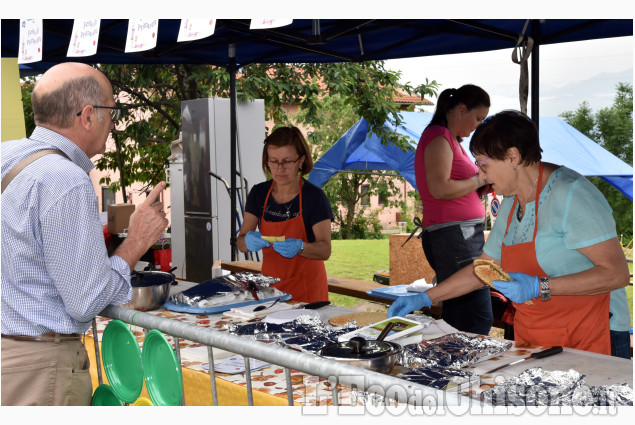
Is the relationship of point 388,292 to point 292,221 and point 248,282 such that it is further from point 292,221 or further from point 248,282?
point 248,282

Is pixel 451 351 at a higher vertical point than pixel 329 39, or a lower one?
lower

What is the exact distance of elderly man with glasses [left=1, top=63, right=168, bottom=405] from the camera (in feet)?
5.39

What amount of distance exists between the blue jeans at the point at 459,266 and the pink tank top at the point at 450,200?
0.26 feet

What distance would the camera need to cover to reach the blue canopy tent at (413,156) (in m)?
9.81

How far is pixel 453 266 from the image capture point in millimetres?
3785

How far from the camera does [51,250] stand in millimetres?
1648

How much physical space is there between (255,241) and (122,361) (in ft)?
5.57

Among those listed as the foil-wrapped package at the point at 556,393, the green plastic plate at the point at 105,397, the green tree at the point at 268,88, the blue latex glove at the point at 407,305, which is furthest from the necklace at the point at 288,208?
the green tree at the point at 268,88

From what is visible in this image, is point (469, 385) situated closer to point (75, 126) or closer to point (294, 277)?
point (75, 126)

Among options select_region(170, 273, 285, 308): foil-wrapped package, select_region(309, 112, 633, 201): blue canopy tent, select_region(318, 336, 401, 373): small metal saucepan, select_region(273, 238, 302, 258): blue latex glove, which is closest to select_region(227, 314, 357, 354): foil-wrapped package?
select_region(318, 336, 401, 373): small metal saucepan

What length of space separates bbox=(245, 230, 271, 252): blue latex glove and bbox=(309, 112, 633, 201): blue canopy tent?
590 centimetres

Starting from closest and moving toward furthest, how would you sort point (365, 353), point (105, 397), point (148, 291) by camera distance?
point (365, 353) < point (105, 397) < point (148, 291)

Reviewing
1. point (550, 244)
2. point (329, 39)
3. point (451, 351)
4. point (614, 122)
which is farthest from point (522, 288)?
point (614, 122)

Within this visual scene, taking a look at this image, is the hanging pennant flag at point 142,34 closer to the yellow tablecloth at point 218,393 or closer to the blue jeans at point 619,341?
the yellow tablecloth at point 218,393
